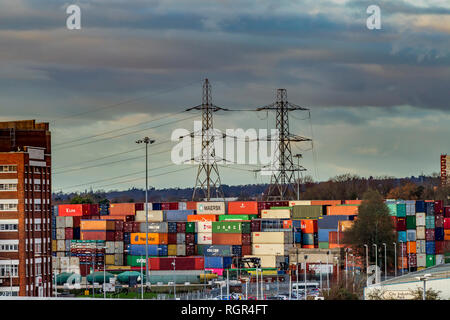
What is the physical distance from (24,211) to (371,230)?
2793 cm

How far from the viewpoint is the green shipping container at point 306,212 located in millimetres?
75812

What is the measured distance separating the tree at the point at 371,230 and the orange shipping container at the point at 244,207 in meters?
16.5

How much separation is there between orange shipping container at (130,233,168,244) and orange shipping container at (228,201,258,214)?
11727mm

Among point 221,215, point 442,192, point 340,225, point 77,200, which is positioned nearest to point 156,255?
point 221,215

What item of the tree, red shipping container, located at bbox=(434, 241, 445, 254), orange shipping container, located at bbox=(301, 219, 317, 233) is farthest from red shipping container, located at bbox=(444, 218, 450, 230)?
orange shipping container, located at bbox=(301, 219, 317, 233)

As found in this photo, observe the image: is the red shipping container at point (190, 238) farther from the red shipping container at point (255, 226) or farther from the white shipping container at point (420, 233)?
the white shipping container at point (420, 233)

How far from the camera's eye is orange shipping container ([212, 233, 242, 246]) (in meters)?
71.2

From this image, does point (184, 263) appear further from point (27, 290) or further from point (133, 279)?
point (27, 290)

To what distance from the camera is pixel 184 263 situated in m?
64.8

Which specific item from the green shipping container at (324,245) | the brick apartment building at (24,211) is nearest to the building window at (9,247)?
the brick apartment building at (24,211)

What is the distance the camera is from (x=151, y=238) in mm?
73875

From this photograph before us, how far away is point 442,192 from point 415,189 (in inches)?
161

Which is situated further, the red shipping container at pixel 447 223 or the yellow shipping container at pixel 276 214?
the red shipping container at pixel 447 223
